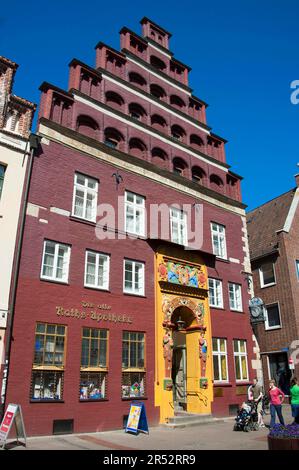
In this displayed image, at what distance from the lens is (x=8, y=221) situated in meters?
14.1

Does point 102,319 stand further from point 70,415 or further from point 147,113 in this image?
point 147,113

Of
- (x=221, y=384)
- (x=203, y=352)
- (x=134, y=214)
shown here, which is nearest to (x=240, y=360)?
(x=221, y=384)

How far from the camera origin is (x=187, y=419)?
16.9 m

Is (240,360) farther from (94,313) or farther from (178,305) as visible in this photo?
(94,313)

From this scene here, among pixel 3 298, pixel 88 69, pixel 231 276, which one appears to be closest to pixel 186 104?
pixel 88 69

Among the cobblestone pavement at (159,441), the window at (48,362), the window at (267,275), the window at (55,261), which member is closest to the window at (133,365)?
the cobblestone pavement at (159,441)

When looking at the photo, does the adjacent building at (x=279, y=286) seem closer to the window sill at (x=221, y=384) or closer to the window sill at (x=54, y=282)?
the window sill at (x=221, y=384)

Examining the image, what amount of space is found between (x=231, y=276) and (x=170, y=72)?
45.1ft

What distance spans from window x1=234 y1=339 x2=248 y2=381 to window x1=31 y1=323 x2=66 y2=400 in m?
10.4

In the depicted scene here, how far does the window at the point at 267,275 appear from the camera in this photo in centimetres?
2833

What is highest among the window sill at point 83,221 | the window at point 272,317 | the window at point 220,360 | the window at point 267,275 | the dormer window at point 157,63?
the dormer window at point 157,63

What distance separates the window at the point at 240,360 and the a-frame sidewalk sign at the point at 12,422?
1232 centimetres
